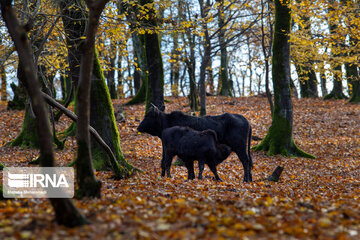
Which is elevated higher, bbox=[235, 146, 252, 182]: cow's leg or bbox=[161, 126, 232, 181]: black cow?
bbox=[161, 126, 232, 181]: black cow

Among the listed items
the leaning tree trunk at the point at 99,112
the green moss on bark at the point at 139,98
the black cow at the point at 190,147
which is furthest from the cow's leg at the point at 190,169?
the green moss on bark at the point at 139,98

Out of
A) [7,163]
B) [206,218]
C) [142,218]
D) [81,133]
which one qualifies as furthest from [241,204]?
[7,163]

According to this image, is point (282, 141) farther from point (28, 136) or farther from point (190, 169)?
point (28, 136)

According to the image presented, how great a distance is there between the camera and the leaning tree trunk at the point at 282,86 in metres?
14.7

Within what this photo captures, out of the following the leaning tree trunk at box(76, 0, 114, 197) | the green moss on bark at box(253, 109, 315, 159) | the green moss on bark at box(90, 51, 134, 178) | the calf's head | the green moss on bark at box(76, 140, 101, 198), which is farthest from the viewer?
the green moss on bark at box(253, 109, 315, 159)

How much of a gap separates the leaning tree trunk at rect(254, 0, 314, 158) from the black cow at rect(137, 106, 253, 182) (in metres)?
4.82

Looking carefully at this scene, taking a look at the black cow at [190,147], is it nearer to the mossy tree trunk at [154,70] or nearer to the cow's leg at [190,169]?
the cow's leg at [190,169]

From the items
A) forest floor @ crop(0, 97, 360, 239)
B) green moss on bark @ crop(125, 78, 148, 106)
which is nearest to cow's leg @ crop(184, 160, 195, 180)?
forest floor @ crop(0, 97, 360, 239)

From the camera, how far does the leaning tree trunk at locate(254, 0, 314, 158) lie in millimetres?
14680

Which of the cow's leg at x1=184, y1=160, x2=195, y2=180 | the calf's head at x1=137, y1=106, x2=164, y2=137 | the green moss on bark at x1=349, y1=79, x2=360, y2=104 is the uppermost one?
the green moss on bark at x1=349, y1=79, x2=360, y2=104

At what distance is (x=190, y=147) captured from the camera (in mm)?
9320

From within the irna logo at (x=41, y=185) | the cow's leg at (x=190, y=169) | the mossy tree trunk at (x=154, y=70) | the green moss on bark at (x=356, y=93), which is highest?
the mossy tree trunk at (x=154, y=70)

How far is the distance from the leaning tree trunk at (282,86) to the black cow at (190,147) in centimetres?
593

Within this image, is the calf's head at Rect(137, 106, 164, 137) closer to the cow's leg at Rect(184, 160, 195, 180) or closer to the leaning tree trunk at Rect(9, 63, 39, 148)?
the cow's leg at Rect(184, 160, 195, 180)
